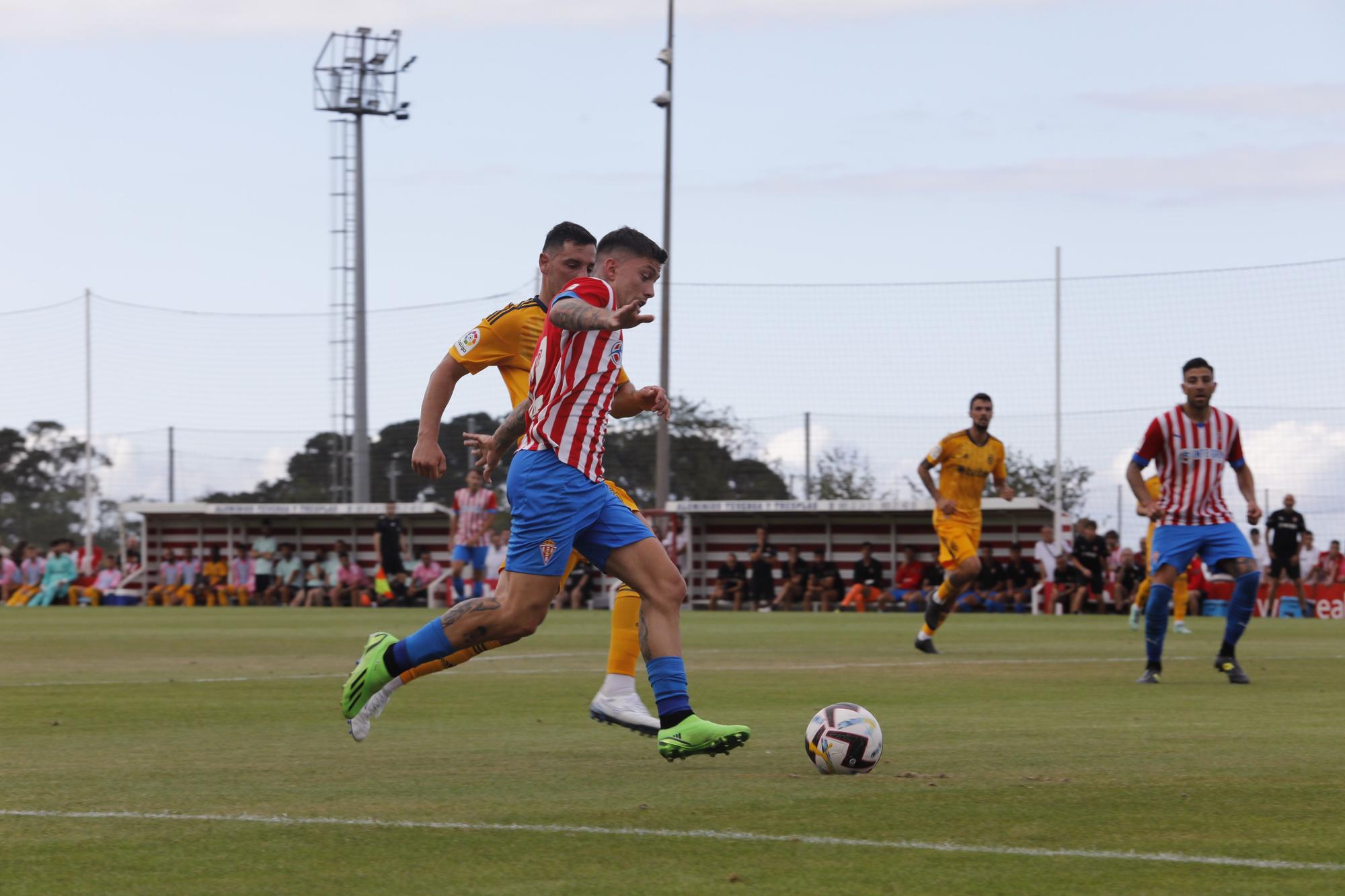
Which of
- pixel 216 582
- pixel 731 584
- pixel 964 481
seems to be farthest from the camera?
pixel 216 582

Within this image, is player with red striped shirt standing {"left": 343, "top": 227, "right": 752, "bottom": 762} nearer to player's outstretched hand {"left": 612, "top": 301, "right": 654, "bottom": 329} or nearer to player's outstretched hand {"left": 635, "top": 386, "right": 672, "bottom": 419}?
player's outstretched hand {"left": 635, "top": 386, "right": 672, "bottom": 419}

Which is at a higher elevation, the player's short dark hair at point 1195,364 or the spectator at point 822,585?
the player's short dark hair at point 1195,364

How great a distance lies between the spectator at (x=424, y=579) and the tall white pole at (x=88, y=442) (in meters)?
9.11

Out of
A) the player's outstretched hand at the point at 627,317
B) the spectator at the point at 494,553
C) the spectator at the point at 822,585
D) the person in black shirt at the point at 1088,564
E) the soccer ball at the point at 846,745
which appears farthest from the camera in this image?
the spectator at the point at 494,553

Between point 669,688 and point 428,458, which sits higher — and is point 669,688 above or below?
below

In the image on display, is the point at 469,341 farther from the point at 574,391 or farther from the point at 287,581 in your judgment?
→ the point at 287,581

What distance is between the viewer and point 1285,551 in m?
26.3

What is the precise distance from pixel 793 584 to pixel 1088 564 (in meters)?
5.48

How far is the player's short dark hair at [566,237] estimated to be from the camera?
719cm

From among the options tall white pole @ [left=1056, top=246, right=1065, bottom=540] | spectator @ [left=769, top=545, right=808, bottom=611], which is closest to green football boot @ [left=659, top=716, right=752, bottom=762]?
tall white pole @ [left=1056, top=246, right=1065, bottom=540]

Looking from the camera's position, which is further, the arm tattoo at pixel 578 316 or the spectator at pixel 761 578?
the spectator at pixel 761 578

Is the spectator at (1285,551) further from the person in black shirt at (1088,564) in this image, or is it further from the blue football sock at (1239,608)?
the blue football sock at (1239,608)

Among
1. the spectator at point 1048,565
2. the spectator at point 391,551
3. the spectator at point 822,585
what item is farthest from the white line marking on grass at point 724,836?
the spectator at point 391,551

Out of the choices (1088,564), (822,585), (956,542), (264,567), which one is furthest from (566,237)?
(264,567)
